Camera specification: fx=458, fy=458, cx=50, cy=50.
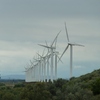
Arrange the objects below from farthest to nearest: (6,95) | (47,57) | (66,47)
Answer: (47,57)
(66,47)
(6,95)

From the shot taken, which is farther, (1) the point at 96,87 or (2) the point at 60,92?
(1) the point at 96,87

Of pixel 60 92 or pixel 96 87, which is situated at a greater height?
pixel 96 87

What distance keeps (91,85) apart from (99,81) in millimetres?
3083

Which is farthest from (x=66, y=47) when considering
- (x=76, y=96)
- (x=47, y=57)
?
(x=47, y=57)

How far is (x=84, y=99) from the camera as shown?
74250mm

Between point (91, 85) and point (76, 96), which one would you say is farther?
point (91, 85)

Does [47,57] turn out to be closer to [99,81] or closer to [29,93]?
[99,81]

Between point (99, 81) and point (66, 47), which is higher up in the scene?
point (66, 47)

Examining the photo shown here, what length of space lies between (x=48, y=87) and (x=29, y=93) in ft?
40.1

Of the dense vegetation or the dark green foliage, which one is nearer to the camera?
the dense vegetation

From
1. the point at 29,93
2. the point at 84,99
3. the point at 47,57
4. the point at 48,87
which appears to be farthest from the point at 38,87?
the point at 47,57

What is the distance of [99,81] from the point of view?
98.1 metres

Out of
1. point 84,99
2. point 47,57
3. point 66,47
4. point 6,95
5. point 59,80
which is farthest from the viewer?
point 47,57

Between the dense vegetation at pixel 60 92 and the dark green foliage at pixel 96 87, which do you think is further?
the dark green foliage at pixel 96 87
